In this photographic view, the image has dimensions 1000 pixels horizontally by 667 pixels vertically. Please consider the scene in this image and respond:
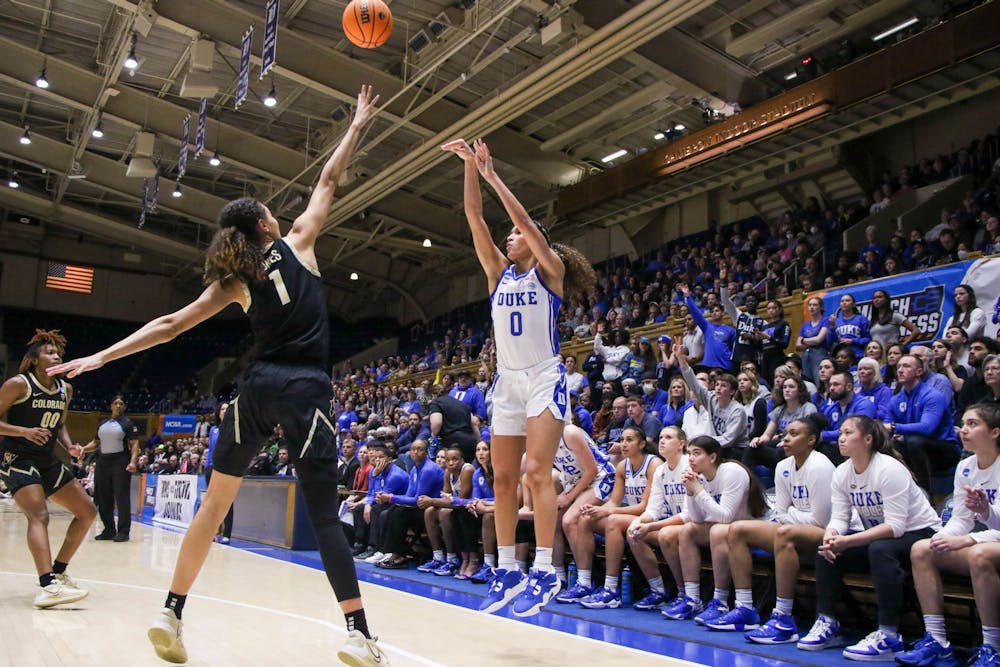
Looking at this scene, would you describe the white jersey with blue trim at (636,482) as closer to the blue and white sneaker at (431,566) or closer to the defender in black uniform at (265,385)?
the blue and white sneaker at (431,566)

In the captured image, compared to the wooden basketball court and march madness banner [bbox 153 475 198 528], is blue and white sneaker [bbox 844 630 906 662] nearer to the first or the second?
the wooden basketball court

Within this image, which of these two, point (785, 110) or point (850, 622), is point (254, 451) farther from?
point (785, 110)

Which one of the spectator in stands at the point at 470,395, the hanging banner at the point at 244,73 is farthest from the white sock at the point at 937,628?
the hanging banner at the point at 244,73

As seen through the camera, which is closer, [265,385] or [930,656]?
[265,385]

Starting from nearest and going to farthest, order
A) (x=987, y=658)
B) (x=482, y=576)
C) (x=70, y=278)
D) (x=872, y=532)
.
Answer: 1. (x=987, y=658)
2. (x=872, y=532)
3. (x=482, y=576)
4. (x=70, y=278)

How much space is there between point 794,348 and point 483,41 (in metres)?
8.80

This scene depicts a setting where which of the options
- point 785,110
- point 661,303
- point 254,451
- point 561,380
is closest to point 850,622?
point 561,380

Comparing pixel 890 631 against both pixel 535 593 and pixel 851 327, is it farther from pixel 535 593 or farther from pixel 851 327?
pixel 851 327

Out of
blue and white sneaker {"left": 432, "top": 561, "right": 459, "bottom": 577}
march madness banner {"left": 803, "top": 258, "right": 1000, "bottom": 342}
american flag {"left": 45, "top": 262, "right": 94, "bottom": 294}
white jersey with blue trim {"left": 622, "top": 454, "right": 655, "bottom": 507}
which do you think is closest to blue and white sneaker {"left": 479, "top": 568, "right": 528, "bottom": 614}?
white jersey with blue trim {"left": 622, "top": 454, "right": 655, "bottom": 507}

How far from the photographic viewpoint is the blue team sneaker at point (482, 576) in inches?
291

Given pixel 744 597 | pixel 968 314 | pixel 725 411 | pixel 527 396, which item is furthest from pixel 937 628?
pixel 968 314

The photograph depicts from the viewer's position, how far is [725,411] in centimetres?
761

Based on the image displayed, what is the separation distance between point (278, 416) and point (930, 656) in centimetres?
340

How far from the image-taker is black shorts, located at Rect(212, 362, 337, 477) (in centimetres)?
336
